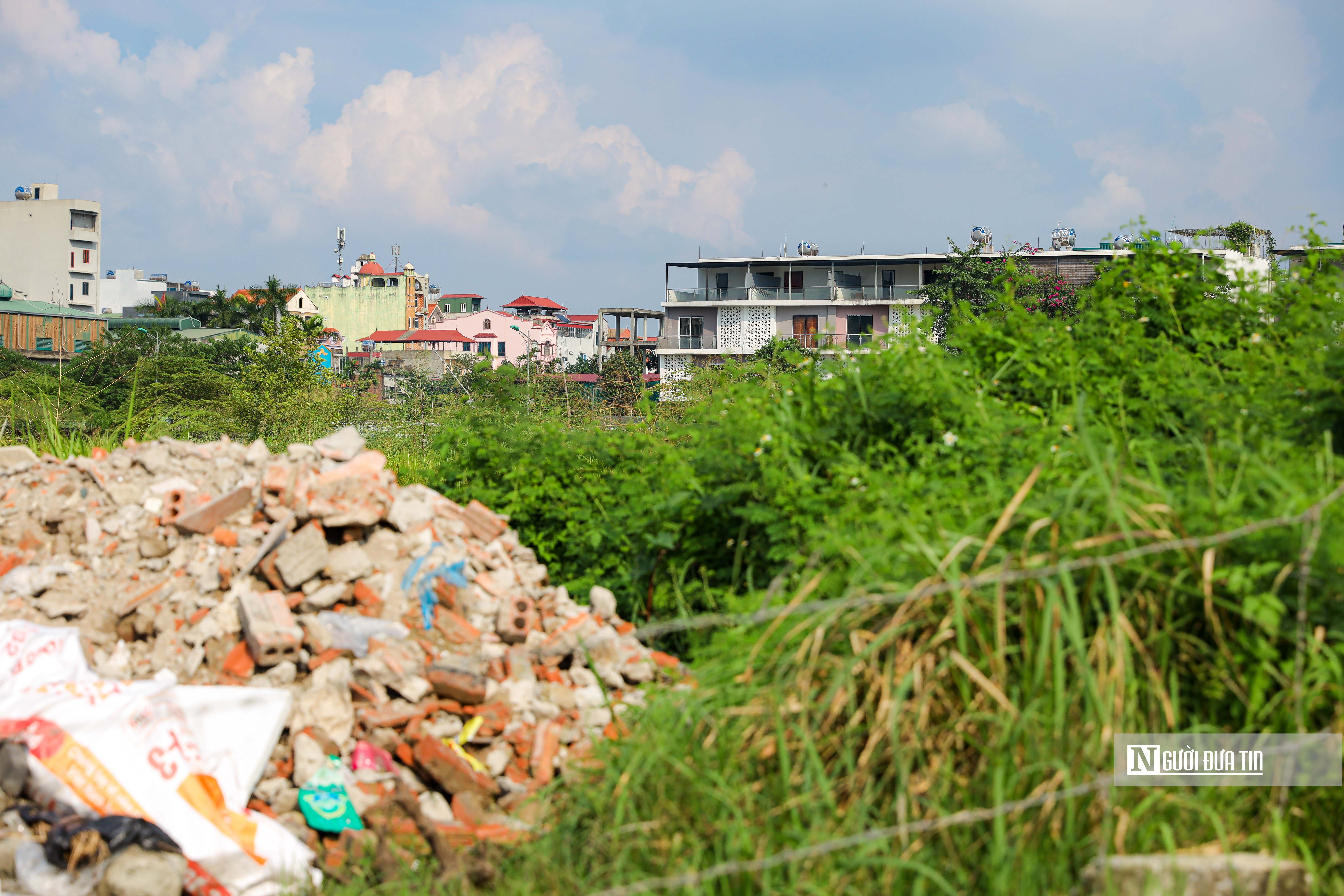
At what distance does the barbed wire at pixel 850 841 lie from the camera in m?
2.32

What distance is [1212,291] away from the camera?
5582 mm

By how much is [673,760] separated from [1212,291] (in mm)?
4769

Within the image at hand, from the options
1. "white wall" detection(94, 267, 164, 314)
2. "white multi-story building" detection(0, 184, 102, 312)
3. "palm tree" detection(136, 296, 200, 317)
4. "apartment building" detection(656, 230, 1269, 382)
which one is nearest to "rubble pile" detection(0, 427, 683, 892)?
"apartment building" detection(656, 230, 1269, 382)

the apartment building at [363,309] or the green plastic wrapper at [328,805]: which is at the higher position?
the apartment building at [363,309]

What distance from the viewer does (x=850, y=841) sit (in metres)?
2.30

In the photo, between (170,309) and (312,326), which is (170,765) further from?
(170,309)

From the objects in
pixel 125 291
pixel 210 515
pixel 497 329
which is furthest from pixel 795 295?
pixel 125 291

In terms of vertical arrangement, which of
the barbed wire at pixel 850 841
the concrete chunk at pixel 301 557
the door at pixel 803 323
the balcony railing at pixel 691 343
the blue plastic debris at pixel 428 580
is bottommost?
the barbed wire at pixel 850 841

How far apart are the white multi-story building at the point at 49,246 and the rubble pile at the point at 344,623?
65.7 meters

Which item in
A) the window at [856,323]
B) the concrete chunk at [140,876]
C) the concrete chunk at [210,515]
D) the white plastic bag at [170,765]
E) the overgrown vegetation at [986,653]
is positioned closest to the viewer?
the overgrown vegetation at [986,653]

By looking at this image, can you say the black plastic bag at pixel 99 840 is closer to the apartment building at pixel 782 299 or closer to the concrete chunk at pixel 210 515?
the concrete chunk at pixel 210 515

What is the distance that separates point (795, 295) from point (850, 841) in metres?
43.3

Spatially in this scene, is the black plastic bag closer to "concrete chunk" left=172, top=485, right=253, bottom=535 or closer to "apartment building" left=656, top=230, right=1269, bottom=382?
"concrete chunk" left=172, top=485, right=253, bottom=535

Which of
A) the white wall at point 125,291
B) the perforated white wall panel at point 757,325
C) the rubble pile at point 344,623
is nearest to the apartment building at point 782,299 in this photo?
the perforated white wall panel at point 757,325
